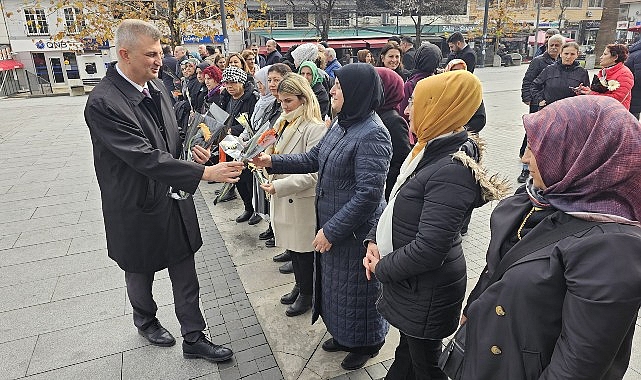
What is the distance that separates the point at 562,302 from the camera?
52.1 inches

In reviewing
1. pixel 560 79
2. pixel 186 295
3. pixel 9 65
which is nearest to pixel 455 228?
pixel 186 295

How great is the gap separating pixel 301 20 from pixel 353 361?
37613 millimetres

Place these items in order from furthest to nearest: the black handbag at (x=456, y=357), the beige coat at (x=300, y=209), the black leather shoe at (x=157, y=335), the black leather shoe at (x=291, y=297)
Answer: the black leather shoe at (x=291, y=297) < the beige coat at (x=300, y=209) < the black leather shoe at (x=157, y=335) < the black handbag at (x=456, y=357)

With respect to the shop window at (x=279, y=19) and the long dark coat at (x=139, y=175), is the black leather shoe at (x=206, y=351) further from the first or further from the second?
the shop window at (x=279, y=19)

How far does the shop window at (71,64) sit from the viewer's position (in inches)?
1163

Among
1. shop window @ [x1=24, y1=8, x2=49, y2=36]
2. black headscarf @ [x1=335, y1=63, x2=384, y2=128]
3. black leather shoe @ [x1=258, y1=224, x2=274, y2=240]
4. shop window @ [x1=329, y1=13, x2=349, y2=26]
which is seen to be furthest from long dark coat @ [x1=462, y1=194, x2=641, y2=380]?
shop window @ [x1=329, y1=13, x2=349, y2=26]

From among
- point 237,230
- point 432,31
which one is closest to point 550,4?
point 432,31

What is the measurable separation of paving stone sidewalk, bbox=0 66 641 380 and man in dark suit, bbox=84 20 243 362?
328mm

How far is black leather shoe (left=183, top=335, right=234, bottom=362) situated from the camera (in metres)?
2.97

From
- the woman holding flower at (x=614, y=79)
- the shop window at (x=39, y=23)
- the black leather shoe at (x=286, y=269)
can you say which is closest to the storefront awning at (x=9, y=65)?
the shop window at (x=39, y=23)

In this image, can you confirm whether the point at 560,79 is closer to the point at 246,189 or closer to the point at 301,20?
the point at 246,189

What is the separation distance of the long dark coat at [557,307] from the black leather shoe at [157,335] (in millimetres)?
2324

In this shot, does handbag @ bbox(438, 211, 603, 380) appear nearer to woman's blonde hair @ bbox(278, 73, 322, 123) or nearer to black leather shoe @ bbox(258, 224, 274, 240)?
woman's blonde hair @ bbox(278, 73, 322, 123)

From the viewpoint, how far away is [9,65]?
2509 centimetres
